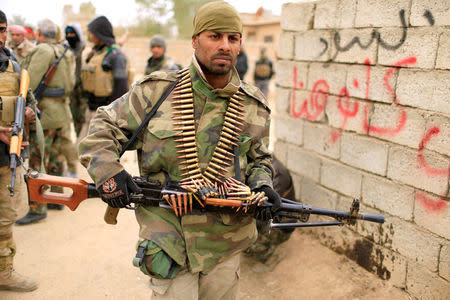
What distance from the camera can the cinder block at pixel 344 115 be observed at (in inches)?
158

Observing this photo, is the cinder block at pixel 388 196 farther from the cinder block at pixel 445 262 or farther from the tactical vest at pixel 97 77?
the tactical vest at pixel 97 77

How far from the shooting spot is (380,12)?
145 inches

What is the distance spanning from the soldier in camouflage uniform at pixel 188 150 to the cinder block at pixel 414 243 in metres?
1.75

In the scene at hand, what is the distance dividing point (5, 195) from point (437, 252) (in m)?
3.69

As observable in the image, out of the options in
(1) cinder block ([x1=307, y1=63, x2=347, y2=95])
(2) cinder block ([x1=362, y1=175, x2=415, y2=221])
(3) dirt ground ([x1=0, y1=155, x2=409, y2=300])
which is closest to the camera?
(2) cinder block ([x1=362, y1=175, x2=415, y2=221])

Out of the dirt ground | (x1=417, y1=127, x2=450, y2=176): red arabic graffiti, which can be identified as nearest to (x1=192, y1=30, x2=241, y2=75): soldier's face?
(x1=417, y1=127, x2=450, y2=176): red arabic graffiti

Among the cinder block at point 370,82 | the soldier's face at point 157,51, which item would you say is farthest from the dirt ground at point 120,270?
the soldier's face at point 157,51

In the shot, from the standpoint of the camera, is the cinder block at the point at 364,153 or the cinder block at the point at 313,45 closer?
the cinder block at the point at 364,153

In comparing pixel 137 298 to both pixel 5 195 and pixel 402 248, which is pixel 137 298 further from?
pixel 402 248

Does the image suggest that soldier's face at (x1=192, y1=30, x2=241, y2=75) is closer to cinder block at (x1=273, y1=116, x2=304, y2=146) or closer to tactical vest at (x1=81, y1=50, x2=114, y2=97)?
cinder block at (x1=273, y1=116, x2=304, y2=146)

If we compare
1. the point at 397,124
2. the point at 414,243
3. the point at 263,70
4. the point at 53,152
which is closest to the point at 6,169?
the point at 53,152

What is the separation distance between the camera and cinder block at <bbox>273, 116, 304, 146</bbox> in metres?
4.83

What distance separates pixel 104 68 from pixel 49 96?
910 millimetres

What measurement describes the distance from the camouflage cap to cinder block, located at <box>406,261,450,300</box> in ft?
8.64
